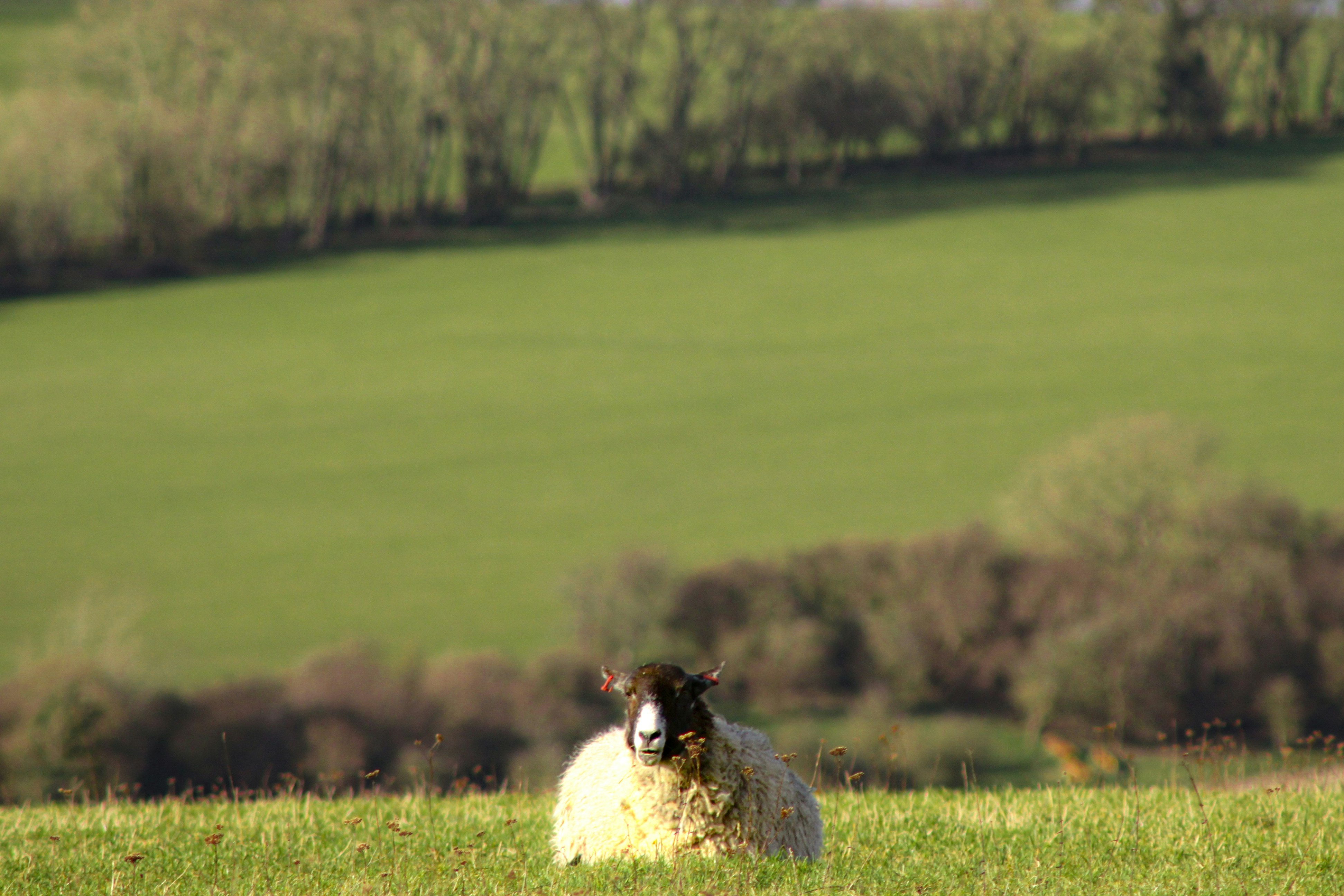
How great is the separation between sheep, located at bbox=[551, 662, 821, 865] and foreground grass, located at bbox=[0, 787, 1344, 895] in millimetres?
180

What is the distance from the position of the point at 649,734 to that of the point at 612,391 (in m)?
45.4

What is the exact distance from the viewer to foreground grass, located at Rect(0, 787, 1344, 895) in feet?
18.5

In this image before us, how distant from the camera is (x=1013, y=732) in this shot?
32.4 m

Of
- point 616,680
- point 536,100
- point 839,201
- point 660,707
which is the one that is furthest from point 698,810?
point 839,201

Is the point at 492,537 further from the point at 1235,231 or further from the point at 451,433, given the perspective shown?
the point at 1235,231

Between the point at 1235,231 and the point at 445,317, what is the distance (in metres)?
39.3

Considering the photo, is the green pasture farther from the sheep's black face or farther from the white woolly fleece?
the sheep's black face

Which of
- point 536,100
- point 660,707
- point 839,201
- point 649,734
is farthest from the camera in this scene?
point 839,201

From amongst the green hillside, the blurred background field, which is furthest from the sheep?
the green hillside

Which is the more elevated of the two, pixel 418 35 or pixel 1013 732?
pixel 418 35

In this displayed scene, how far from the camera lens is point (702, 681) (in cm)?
609

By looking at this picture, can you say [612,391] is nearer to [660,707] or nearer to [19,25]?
[660,707]

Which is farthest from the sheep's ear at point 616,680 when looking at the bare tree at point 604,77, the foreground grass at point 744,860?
the bare tree at point 604,77

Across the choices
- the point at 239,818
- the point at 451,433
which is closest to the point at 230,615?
the point at 451,433
